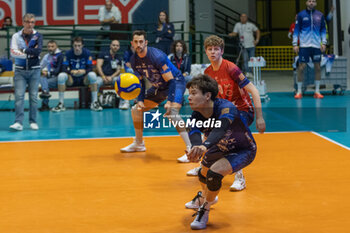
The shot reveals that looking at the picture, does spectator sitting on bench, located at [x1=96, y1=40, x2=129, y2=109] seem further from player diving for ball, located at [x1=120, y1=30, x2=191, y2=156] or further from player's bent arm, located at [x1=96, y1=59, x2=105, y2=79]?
player diving for ball, located at [x1=120, y1=30, x2=191, y2=156]

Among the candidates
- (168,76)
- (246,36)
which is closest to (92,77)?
(168,76)

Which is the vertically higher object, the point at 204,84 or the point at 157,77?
the point at 157,77

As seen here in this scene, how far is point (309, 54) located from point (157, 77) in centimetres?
798

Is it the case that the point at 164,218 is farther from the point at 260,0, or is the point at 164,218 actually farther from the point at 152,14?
the point at 260,0

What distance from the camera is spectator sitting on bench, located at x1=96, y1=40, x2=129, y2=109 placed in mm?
13953

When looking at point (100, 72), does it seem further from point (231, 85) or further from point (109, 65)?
point (231, 85)

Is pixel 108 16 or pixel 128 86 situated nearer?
pixel 128 86

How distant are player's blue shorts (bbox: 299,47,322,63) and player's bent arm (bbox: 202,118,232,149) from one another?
10448 millimetres

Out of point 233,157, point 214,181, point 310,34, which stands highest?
point 310,34

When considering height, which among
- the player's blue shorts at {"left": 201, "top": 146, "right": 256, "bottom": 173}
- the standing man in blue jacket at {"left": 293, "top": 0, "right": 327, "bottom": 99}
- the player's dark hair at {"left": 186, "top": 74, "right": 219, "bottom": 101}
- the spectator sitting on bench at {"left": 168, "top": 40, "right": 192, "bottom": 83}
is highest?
the standing man in blue jacket at {"left": 293, "top": 0, "right": 327, "bottom": 99}

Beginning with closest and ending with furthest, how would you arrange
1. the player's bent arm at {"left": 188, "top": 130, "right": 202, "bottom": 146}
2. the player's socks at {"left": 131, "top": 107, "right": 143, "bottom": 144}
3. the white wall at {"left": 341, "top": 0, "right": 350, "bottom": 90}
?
1. the player's bent arm at {"left": 188, "top": 130, "right": 202, "bottom": 146}
2. the player's socks at {"left": 131, "top": 107, "right": 143, "bottom": 144}
3. the white wall at {"left": 341, "top": 0, "right": 350, "bottom": 90}

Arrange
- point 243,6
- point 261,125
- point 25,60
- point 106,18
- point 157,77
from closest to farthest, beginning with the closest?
1. point 261,125
2. point 157,77
3. point 25,60
4. point 106,18
5. point 243,6

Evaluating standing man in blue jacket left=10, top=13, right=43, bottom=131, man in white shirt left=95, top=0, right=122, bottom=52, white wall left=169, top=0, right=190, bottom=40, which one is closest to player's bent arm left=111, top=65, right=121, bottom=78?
man in white shirt left=95, top=0, right=122, bottom=52

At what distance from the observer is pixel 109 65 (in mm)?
14164
